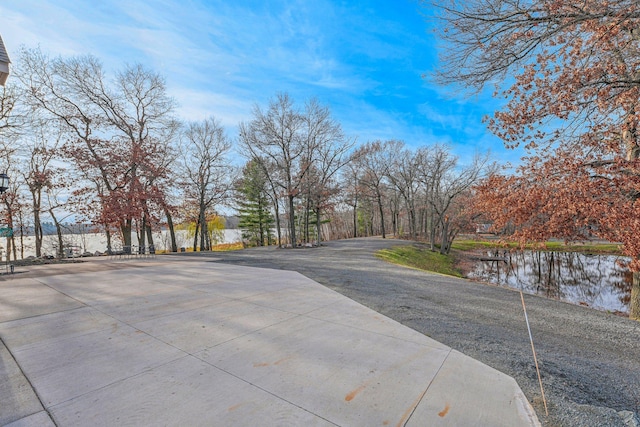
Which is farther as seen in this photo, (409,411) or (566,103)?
(566,103)

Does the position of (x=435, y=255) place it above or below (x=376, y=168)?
below

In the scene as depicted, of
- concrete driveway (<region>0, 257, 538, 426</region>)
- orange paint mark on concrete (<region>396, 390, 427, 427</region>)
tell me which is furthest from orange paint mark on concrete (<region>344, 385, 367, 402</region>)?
orange paint mark on concrete (<region>396, 390, 427, 427</region>)

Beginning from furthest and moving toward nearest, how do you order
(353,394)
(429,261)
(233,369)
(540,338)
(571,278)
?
(429,261) < (571,278) < (540,338) < (233,369) < (353,394)

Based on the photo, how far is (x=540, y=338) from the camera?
365 centimetres

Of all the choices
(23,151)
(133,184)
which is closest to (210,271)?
(133,184)

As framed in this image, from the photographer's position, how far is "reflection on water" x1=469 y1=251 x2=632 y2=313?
12398mm

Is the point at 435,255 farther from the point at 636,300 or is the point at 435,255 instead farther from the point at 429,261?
the point at 636,300

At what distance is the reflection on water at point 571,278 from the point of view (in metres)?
12.4

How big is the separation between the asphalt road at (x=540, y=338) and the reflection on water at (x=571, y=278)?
8.55m

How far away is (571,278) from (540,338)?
62.8 ft

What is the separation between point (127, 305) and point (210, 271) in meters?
3.44

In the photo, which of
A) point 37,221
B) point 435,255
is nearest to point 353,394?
point 435,255

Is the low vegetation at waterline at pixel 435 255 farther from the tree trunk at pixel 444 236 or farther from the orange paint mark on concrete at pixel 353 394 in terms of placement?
the orange paint mark on concrete at pixel 353 394

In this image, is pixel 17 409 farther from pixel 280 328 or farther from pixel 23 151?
pixel 23 151
